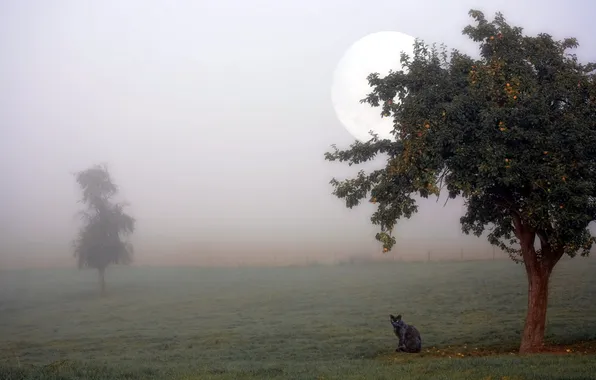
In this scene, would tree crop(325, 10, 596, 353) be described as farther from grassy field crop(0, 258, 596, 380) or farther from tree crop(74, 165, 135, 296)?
tree crop(74, 165, 135, 296)

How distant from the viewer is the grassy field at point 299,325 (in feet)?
65.8

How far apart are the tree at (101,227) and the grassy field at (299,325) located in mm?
5970

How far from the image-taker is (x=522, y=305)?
4925 centimetres

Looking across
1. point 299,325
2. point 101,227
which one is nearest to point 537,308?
point 299,325

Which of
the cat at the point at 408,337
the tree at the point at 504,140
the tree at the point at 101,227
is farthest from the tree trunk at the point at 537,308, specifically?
the tree at the point at 101,227

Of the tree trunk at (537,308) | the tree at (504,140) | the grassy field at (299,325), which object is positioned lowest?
the grassy field at (299,325)

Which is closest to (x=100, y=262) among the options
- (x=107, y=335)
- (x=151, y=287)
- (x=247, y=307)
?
(x=151, y=287)

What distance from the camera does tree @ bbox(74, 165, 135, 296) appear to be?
266 feet

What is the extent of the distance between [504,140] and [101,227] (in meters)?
70.0

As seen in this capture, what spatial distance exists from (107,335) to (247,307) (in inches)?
798

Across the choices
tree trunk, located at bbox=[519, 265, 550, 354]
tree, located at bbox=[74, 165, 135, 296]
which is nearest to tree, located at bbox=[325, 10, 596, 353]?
tree trunk, located at bbox=[519, 265, 550, 354]

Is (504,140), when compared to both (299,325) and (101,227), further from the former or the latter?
(101,227)

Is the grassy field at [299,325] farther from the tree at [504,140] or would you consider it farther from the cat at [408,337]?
the tree at [504,140]

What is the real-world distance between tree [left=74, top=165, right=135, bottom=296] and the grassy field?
19.6ft
